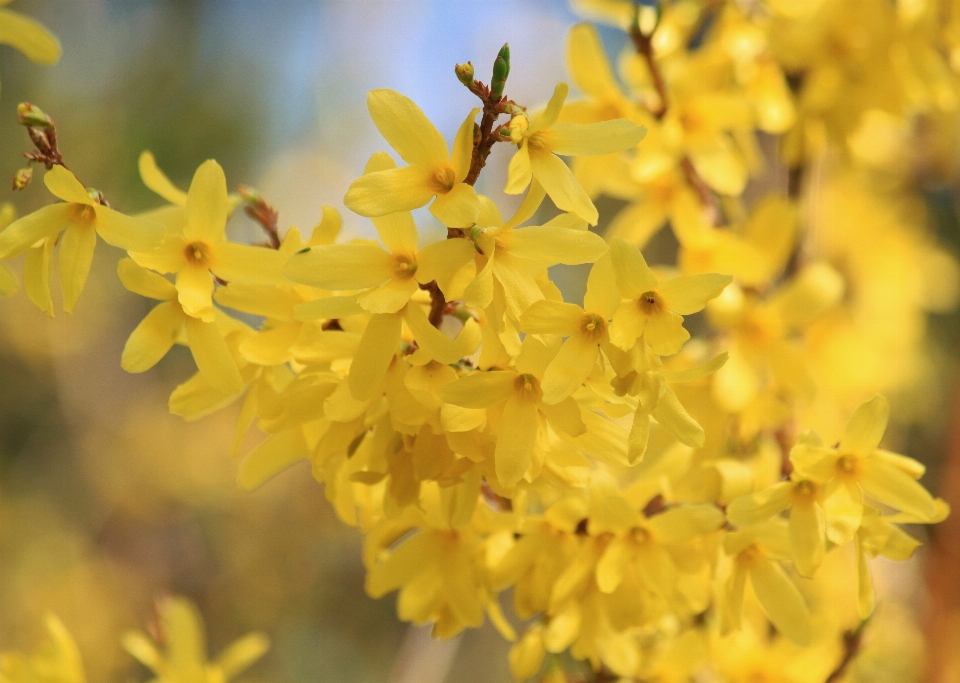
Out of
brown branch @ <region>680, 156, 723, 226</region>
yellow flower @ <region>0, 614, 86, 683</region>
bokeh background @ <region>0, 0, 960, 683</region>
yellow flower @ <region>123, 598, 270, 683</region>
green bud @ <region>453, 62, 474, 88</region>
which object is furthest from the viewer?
bokeh background @ <region>0, 0, 960, 683</region>

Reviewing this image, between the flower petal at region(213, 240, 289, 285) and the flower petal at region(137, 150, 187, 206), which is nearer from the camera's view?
the flower petal at region(213, 240, 289, 285)

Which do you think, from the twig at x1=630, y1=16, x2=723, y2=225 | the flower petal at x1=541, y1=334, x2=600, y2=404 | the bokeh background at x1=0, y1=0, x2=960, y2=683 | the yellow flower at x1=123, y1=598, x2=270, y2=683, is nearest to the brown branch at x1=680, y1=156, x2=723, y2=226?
the twig at x1=630, y1=16, x2=723, y2=225

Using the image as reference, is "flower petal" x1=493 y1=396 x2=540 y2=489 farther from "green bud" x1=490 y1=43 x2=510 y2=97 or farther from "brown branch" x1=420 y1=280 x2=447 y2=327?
"green bud" x1=490 y1=43 x2=510 y2=97

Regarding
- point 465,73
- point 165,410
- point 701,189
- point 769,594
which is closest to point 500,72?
point 465,73

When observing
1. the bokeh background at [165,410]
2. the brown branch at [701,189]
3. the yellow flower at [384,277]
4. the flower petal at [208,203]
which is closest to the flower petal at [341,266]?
the yellow flower at [384,277]

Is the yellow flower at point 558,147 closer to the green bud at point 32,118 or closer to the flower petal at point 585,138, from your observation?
the flower petal at point 585,138
